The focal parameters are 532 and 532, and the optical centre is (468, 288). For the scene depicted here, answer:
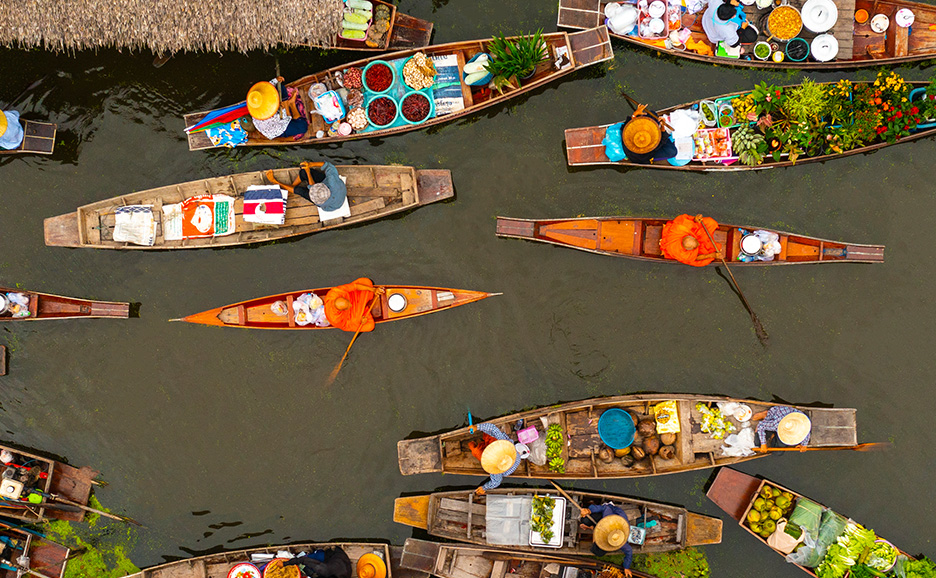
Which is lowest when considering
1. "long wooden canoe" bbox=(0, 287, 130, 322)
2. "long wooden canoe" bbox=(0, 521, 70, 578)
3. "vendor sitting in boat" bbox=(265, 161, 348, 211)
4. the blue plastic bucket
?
"long wooden canoe" bbox=(0, 521, 70, 578)

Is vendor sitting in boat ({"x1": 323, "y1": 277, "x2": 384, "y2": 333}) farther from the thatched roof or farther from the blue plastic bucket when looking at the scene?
the blue plastic bucket

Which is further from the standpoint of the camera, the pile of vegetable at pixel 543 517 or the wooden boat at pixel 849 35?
the wooden boat at pixel 849 35

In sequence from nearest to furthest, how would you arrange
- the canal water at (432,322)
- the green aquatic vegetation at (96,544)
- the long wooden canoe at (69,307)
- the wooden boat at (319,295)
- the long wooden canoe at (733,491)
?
1. the long wooden canoe at (733,491)
2. the wooden boat at (319,295)
3. the long wooden canoe at (69,307)
4. the canal water at (432,322)
5. the green aquatic vegetation at (96,544)

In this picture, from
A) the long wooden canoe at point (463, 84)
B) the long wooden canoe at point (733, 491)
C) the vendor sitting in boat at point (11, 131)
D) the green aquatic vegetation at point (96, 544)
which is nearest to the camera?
the long wooden canoe at point (463, 84)

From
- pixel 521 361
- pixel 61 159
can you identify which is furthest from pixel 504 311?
pixel 61 159

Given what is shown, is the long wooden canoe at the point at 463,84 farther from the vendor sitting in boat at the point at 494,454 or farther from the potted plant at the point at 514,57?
the vendor sitting in boat at the point at 494,454

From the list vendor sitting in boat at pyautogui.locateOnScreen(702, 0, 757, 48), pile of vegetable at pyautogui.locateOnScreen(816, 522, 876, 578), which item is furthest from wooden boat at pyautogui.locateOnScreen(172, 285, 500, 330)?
pile of vegetable at pyautogui.locateOnScreen(816, 522, 876, 578)

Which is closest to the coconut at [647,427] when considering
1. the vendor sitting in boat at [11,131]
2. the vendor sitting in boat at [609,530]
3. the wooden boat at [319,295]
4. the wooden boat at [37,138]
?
the vendor sitting in boat at [609,530]
